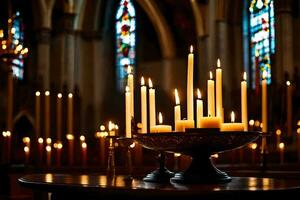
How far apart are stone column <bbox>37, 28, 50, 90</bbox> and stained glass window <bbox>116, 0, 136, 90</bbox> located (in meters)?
2.59

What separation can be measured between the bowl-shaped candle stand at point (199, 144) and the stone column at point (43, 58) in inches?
523

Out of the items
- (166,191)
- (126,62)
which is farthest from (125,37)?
(166,191)

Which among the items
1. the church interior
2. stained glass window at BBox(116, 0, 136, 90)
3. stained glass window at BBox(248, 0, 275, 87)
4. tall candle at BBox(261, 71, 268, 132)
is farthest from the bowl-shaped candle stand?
stained glass window at BBox(116, 0, 136, 90)

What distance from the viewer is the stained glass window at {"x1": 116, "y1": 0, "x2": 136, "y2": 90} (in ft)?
58.7

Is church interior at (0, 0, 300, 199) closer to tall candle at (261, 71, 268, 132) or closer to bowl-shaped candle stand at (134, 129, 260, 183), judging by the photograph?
tall candle at (261, 71, 268, 132)

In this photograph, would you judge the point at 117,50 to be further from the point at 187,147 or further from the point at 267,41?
the point at 187,147

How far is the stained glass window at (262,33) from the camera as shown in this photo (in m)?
13.9

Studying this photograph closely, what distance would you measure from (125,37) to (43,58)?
9.64 feet

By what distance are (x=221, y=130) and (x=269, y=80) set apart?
34.5ft

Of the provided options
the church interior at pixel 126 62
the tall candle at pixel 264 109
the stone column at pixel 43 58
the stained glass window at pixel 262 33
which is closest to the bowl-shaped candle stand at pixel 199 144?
the tall candle at pixel 264 109

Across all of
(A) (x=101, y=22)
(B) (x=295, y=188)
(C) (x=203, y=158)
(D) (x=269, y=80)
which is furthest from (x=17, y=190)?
(A) (x=101, y=22)

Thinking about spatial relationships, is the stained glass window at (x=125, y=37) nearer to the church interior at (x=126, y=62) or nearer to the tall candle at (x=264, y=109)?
the church interior at (x=126, y=62)

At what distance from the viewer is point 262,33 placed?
1434 centimetres

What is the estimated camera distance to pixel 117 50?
59.9ft
